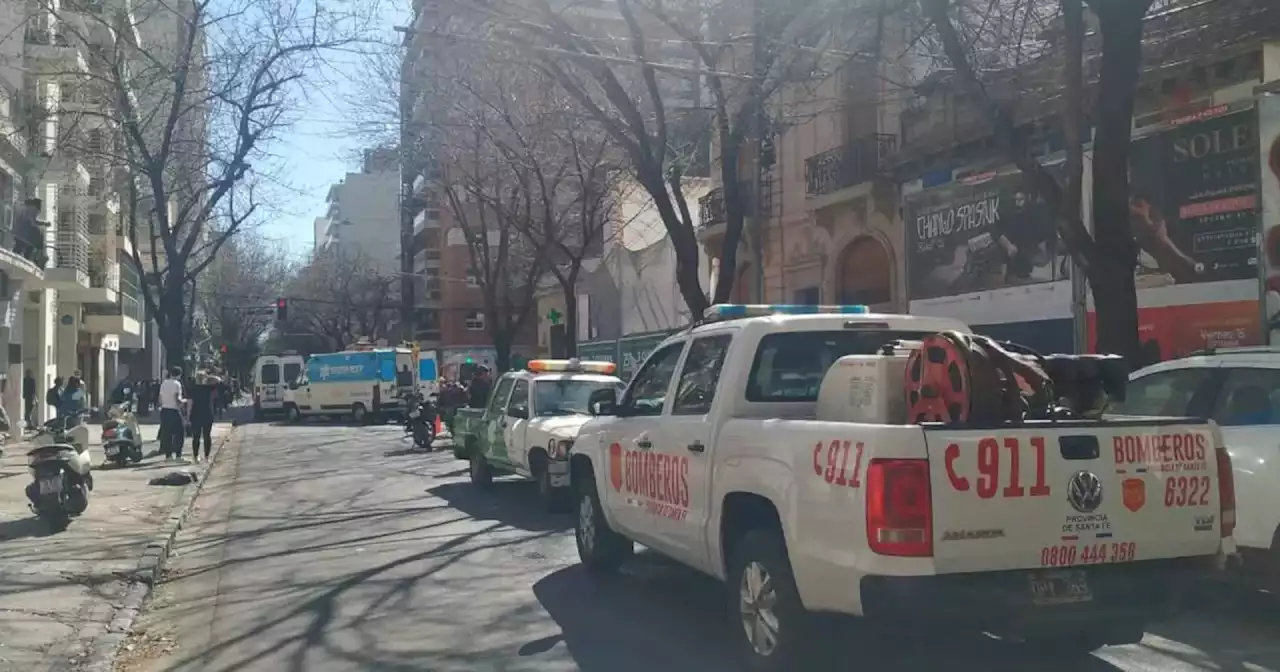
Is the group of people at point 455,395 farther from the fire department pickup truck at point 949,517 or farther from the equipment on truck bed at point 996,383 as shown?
the equipment on truck bed at point 996,383

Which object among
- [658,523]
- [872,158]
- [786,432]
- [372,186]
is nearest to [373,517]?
[658,523]

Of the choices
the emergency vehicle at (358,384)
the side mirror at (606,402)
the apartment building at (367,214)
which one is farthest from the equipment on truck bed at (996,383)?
the apartment building at (367,214)

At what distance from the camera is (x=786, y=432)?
5.56 metres

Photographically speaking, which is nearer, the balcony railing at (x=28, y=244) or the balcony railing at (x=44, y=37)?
the balcony railing at (x=44, y=37)

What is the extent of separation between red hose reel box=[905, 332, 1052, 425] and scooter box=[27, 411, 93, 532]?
31.9ft

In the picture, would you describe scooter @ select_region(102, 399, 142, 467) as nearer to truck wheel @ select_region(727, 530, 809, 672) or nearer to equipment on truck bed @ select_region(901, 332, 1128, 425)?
truck wheel @ select_region(727, 530, 809, 672)

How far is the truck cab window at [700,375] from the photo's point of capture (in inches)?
271

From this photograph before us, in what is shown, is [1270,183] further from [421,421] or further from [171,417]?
[171,417]

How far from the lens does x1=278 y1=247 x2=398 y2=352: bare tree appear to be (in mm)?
70438

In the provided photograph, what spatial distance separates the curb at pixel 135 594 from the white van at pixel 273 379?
29.6 m

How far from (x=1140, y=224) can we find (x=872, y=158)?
7.03 m

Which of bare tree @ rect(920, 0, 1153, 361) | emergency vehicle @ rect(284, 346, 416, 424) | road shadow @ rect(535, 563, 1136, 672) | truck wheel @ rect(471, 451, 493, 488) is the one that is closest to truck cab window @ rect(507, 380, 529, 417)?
truck wheel @ rect(471, 451, 493, 488)

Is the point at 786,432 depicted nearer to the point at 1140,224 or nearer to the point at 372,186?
the point at 1140,224

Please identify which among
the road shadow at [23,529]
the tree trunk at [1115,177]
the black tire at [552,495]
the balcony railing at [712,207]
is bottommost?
the road shadow at [23,529]
